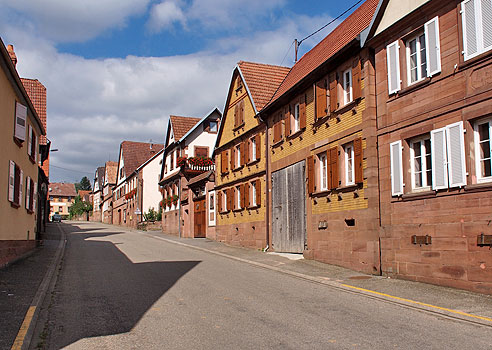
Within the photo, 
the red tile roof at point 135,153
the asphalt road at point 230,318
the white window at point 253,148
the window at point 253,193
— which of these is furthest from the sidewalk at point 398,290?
the red tile roof at point 135,153

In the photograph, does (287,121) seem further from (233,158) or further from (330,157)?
(233,158)

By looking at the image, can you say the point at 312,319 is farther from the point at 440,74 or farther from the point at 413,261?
the point at 440,74

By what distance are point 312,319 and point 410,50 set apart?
8.61 m

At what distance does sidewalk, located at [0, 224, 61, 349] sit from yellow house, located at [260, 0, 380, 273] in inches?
356

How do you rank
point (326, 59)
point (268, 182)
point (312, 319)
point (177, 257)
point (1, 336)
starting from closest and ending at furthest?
point (1, 336) < point (312, 319) < point (326, 59) < point (177, 257) < point (268, 182)

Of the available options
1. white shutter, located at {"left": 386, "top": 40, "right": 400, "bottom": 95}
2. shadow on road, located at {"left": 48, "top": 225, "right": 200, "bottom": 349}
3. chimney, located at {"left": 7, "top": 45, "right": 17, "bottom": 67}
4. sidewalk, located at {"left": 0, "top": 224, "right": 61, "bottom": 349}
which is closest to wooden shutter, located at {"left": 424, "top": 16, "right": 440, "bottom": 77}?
white shutter, located at {"left": 386, "top": 40, "right": 400, "bottom": 95}

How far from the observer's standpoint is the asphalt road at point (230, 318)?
7219mm

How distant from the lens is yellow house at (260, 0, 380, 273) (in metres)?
15.3

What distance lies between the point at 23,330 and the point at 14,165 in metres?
10.4

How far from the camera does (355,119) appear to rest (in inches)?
629

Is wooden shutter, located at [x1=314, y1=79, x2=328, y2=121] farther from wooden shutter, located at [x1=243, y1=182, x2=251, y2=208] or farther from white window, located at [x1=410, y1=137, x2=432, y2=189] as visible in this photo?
wooden shutter, located at [x1=243, y1=182, x2=251, y2=208]

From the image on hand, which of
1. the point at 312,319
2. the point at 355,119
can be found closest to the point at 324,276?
the point at 355,119

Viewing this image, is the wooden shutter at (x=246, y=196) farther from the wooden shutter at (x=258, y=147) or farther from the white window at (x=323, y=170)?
the white window at (x=323, y=170)

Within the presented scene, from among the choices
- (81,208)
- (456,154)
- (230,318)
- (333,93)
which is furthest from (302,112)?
(81,208)
